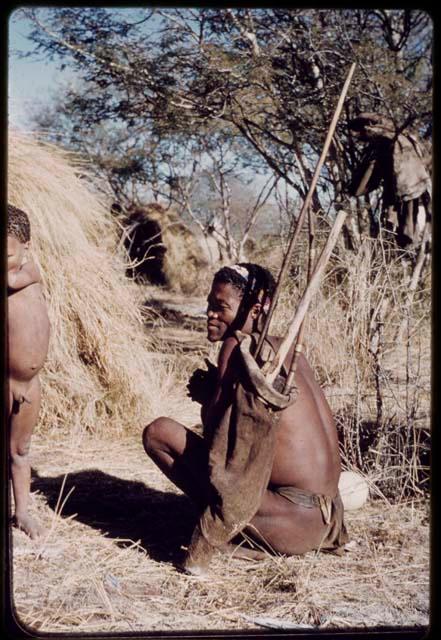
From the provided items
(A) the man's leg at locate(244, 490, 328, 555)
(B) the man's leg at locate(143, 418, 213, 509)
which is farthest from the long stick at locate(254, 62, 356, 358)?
(A) the man's leg at locate(244, 490, 328, 555)

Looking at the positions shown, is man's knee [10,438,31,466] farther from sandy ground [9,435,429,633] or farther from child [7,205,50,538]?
sandy ground [9,435,429,633]

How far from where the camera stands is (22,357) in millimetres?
3051

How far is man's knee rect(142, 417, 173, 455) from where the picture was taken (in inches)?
114

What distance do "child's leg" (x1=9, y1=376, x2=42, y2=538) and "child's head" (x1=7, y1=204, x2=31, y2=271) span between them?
514mm

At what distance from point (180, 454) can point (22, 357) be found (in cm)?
77

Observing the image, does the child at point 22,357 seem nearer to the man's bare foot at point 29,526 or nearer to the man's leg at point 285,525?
the man's bare foot at point 29,526

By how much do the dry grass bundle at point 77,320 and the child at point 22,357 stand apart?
61.5 inches

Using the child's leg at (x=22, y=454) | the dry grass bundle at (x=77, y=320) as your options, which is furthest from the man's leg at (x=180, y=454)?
the dry grass bundle at (x=77, y=320)

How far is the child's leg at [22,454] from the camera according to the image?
3061mm

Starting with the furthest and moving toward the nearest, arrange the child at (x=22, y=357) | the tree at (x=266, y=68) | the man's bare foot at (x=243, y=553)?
the tree at (x=266, y=68)
the child at (x=22, y=357)
the man's bare foot at (x=243, y=553)

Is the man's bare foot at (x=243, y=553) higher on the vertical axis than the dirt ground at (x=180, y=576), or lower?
higher

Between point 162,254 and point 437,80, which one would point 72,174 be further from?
point 162,254

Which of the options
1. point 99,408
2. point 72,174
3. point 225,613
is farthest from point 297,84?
point 225,613

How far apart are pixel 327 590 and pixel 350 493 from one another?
90cm
